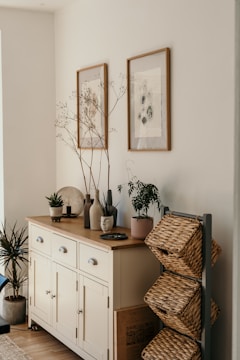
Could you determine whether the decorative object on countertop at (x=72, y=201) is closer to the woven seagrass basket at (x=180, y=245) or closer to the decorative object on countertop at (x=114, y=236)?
the decorative object on countertop at (x=114, y=236)

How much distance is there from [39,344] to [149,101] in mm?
2009

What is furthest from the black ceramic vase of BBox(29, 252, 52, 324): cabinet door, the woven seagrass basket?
the woven seagrass basket

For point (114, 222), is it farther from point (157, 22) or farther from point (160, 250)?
point (157, 22)

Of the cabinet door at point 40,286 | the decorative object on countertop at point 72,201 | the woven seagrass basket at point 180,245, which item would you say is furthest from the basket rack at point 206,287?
the decorative object on countertop at point 72,201

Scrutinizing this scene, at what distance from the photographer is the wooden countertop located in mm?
3311

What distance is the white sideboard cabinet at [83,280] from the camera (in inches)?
131

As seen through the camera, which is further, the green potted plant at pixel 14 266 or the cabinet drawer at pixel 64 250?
the green potted plant at pixel 14 266

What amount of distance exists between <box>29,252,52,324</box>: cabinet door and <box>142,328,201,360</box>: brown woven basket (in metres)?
1.21

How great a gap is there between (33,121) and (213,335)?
2.68 m

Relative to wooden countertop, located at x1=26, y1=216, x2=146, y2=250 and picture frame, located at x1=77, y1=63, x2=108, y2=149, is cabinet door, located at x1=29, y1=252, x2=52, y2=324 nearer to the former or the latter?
wooden countertop, located at x1=26, y1=216, x2=146, y2=250

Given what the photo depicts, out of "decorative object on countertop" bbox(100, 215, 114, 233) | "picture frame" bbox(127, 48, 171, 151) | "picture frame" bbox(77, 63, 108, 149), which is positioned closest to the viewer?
"picture frame" bbox(127, 48, 171, 151)

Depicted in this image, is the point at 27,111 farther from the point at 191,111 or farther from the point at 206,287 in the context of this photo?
the point at 206,287

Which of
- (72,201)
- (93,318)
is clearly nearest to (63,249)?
(93,318)

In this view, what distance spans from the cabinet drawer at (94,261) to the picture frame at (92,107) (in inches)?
39.8
